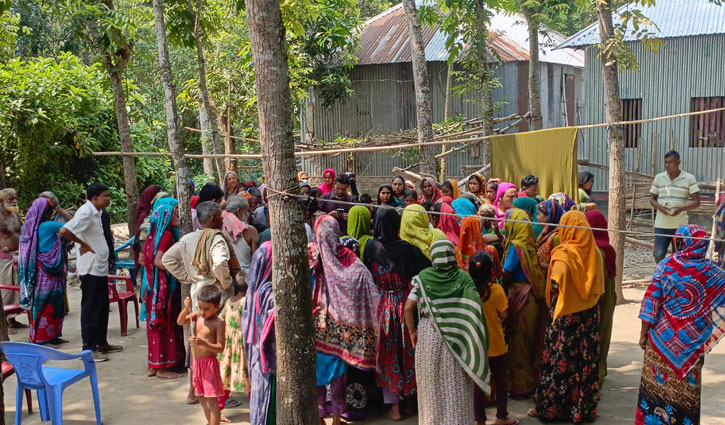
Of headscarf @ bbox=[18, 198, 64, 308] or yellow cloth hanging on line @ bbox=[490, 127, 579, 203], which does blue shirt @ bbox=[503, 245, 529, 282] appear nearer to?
yellow cloth hanging on line @ bbox=[490, 127, 579, 203]

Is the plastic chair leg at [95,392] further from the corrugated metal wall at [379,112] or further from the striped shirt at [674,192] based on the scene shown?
the corrugated metal wall at [379,112]

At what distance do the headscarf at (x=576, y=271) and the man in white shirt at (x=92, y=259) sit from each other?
14.6ft

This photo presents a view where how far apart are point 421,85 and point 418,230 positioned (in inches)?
196

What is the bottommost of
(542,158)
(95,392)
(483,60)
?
(95,392)

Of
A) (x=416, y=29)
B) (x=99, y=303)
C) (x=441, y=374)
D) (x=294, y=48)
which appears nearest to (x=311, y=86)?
(x=294, y=48)

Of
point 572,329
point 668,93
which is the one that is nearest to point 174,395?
point 572,329

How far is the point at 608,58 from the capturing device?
821 centimetres

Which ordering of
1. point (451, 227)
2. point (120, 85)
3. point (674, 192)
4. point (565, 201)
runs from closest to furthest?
point (451, 227) → point (565, 201) → point (674, 192) → point (120, 85)

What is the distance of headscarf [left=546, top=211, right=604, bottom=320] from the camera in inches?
193

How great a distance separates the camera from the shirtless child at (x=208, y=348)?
16.4ft

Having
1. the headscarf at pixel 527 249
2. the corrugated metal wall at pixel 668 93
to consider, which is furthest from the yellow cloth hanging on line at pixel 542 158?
the corrugated metal wall at pixel 668 93

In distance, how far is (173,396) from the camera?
6.08m

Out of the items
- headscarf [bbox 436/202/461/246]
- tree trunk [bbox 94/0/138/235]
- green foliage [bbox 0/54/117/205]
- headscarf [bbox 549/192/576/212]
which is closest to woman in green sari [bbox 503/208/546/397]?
headscarf [bbox 436/202/461/246]

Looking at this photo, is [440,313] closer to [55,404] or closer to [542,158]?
[55,404]
